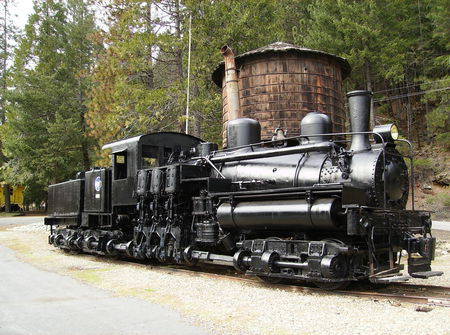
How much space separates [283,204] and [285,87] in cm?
834

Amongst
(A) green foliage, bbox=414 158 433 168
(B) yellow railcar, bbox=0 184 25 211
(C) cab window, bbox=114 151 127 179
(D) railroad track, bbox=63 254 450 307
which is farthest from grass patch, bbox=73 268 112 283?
(B) yellow railcar, bbox=0 184 25 211

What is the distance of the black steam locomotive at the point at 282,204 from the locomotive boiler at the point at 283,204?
0.02 m

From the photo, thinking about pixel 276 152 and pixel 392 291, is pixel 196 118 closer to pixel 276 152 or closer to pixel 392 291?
pixel 276 152

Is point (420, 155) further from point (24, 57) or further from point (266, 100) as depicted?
point (24, 57)

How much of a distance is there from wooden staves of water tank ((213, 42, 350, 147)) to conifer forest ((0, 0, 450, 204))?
4.48 m

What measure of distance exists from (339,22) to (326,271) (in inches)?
792

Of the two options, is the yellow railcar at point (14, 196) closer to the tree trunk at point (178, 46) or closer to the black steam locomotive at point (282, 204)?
the tree trunk at point (178, 46)

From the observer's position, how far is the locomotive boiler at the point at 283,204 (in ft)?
22.6

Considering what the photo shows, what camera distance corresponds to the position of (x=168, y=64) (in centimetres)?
2189

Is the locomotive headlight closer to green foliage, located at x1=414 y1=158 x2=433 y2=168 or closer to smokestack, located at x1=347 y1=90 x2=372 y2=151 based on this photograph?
smokestack, located at x1=347 y1=90 x2=372 y2=151

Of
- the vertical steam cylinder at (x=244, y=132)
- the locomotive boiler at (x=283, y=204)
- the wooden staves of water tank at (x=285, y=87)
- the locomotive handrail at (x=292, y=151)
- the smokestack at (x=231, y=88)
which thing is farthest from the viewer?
the wooden staves of water tank at (x=285, y=87)

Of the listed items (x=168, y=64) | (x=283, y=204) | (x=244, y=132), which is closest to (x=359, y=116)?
(x=283, y=204)

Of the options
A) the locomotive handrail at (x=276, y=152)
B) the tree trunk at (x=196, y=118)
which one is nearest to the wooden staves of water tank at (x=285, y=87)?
the tree trunk at (x=196, y=118)

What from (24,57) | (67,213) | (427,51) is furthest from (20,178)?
(427,51)
